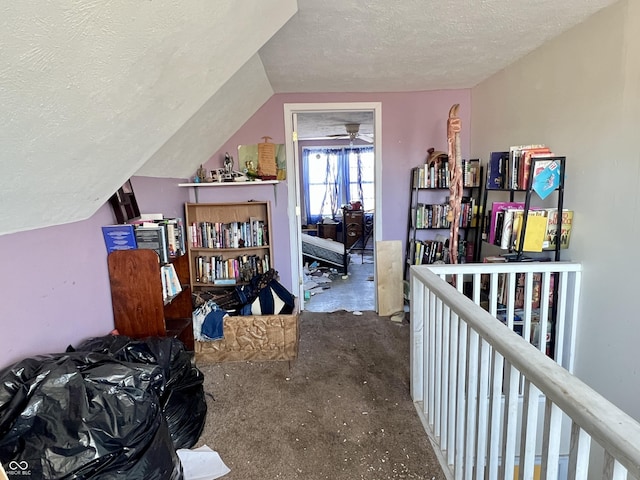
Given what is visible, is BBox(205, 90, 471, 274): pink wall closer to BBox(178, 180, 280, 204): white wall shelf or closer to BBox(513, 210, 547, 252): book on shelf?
BBox(178, 180, 280, 204): white wall shelf

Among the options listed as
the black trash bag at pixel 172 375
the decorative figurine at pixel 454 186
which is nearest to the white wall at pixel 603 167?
the decorative figurine at pixel 454 186

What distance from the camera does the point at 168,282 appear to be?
243 cm

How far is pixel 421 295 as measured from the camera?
200 cm

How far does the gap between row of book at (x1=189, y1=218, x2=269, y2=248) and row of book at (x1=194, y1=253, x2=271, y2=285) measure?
0.15m

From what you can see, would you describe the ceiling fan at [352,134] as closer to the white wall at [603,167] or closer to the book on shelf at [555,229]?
the white wall at [603,167]

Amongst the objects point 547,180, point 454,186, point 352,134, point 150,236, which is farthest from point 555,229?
point 352,134

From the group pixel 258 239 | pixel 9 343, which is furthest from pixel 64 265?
pixel 258 239

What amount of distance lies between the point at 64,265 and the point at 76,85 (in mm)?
1021

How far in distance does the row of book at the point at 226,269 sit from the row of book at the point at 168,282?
894 millimetres

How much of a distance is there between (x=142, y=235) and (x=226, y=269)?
4.22 ft

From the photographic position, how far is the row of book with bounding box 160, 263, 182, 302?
2365 mm

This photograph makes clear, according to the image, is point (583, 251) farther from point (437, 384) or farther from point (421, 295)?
point (437, 384)

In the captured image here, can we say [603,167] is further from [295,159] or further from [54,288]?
[54,288]

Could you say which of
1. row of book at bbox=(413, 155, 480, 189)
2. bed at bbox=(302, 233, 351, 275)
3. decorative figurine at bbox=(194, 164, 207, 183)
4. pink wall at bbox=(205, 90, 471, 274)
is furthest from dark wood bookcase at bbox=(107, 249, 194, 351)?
bed at bbox=(302, 233, 351, 275)
